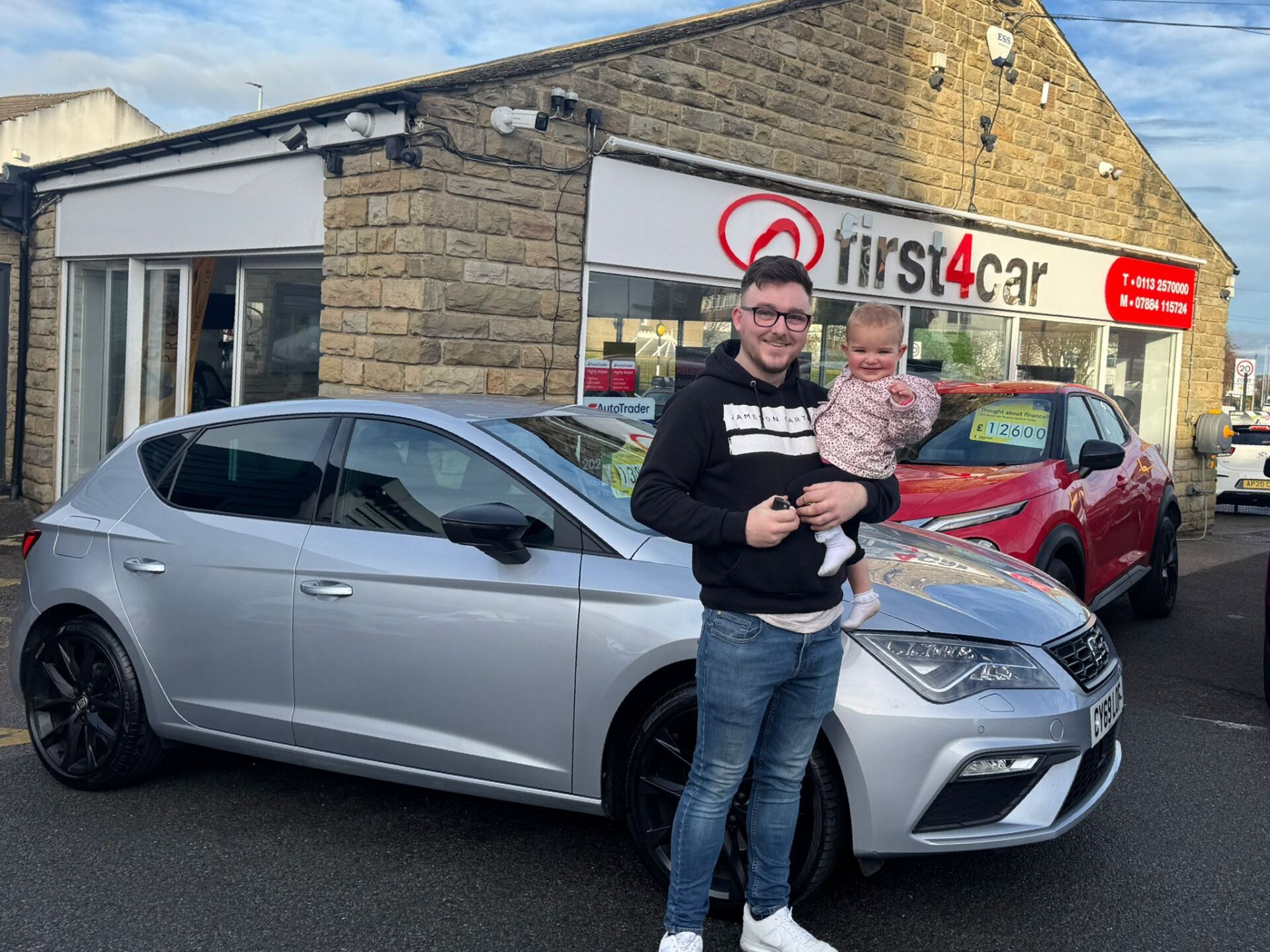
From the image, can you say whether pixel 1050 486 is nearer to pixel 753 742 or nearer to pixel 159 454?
pixel 753 742

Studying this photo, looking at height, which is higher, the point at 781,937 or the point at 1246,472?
the point at 1246,472

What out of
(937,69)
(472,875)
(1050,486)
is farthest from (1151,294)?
(472,875)

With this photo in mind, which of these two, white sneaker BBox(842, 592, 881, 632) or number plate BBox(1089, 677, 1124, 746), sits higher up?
white sneaker BBox(842, 592, 881, 632)

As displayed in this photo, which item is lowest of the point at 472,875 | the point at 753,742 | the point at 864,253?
the point at 472,875

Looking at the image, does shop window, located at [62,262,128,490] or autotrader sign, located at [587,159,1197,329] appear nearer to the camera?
autotrader sign, located at [587,159,1197,329]

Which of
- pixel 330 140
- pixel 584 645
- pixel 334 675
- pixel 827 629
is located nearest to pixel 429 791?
pixel 334 675

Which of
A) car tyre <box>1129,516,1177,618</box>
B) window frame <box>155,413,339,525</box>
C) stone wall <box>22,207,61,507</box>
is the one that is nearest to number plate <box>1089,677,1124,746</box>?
window frame <box>155,413,339,525</box>

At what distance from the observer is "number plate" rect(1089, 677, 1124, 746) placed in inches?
142

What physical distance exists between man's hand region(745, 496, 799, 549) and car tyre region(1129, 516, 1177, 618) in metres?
6.32

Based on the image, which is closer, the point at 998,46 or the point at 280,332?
the point at 280,332

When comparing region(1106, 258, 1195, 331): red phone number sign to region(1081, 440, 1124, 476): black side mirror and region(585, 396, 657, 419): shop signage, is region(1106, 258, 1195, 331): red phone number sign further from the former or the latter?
region(1081, 440, 1124, 476): black side mirror

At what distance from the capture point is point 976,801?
11.1ft

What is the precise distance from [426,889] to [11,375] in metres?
10.6

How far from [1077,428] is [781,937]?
4.97m
